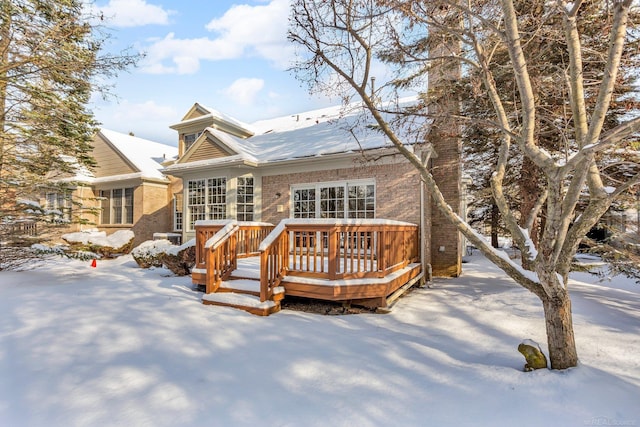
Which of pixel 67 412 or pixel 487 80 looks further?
pixel 487 80

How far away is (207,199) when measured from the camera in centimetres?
1115

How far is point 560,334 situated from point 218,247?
5436 millimetres

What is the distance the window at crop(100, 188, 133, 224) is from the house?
5200 mm

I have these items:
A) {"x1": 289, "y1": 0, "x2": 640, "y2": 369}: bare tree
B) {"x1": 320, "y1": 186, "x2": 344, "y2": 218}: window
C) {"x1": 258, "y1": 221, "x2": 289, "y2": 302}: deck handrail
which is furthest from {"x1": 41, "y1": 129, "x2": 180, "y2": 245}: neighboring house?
{"x1": 289, "y1": 0, "x2": 640, "y2": 369}: bare tree

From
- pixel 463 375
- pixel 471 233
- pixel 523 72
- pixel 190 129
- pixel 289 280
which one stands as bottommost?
pixel 463 375

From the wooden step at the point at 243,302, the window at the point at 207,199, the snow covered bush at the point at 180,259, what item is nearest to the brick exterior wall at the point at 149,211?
the window at the point at 207,199

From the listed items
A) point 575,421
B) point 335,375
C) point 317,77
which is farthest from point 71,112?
point 575,421

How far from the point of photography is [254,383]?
3.15 m

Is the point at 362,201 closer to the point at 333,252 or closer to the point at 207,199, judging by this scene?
the point at 333,252

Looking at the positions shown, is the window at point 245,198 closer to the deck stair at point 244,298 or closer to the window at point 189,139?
the deck stair at point 244,298

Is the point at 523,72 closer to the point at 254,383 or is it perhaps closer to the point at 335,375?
the point at 335,375

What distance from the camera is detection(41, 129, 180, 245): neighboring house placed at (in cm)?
1461

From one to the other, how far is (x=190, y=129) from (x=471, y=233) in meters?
14.3

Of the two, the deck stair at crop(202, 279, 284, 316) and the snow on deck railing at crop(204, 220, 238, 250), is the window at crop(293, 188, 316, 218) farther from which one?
the deck stair at crop(202, 279, 284, 316)
